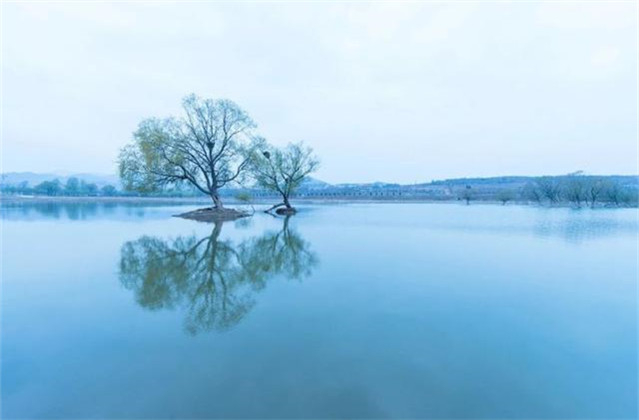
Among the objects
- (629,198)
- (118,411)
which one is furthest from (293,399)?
(629,198)

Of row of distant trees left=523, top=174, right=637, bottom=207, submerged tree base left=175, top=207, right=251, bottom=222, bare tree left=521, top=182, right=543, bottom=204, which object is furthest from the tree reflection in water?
bare tree left=521, top=182, right=543, bottom=204

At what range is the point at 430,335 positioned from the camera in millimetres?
5543

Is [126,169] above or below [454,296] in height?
above

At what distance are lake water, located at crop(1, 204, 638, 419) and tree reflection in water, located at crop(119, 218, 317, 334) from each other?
8 cm

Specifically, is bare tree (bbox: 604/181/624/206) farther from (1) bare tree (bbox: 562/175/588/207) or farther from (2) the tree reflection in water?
(2) the tree reflection in water

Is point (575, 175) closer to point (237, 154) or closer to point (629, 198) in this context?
point (629, 198)

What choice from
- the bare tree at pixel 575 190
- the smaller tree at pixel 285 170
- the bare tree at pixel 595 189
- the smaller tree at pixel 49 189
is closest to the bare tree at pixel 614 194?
the bare tree at pixel 595 189

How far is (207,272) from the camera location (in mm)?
9930

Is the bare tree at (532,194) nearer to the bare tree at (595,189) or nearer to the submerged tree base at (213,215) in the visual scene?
the bare tree at (595,189)

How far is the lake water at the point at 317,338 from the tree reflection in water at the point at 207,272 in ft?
0.26

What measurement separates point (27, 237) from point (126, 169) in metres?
16.0

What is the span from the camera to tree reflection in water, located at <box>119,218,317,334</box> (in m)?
6.96

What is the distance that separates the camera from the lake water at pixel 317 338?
3.80 metres

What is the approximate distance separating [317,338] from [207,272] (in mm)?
5609
